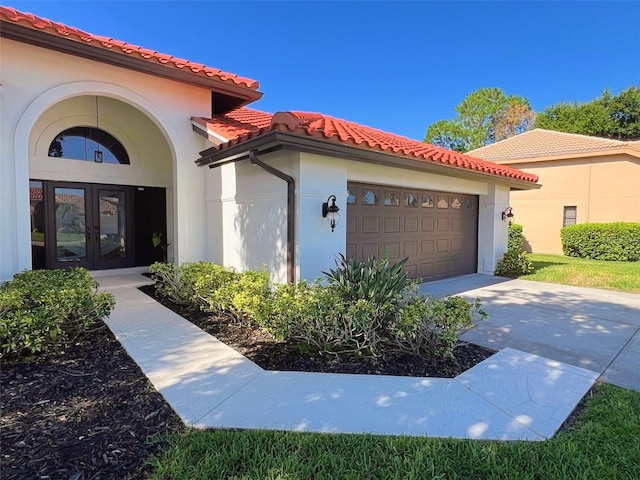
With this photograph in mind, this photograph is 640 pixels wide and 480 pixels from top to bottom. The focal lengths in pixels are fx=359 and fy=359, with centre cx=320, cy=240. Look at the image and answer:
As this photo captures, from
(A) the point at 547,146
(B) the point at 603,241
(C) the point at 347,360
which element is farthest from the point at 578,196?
(C) the point at 347,360

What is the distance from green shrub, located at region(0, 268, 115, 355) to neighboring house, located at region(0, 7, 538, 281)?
2.37 metres

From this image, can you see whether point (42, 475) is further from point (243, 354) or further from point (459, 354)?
point (459, 354)

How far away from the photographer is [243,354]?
465 centimetres

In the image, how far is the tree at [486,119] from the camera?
38188mm

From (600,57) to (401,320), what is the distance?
27.0 meters

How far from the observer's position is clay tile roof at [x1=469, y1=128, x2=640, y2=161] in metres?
17.4

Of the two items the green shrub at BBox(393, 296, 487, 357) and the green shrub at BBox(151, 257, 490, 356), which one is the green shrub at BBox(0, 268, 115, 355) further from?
the green shrub at BBox(393, 296, 487, 357)

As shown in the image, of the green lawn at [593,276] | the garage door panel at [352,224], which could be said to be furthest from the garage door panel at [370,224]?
the green lawn at [593,276]

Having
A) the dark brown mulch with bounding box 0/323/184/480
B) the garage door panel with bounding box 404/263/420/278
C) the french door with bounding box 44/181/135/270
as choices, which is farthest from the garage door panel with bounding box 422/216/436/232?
the french door with bounding box 44/181/135/270

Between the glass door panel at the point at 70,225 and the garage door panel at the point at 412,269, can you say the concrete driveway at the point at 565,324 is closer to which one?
the garage door panel at the point at 412,269

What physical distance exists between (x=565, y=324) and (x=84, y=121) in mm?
11732

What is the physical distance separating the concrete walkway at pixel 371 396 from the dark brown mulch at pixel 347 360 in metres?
0.16

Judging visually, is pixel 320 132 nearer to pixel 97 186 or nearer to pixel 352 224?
pixel 352 224

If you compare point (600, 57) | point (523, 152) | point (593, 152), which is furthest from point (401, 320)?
point (600, 57)
